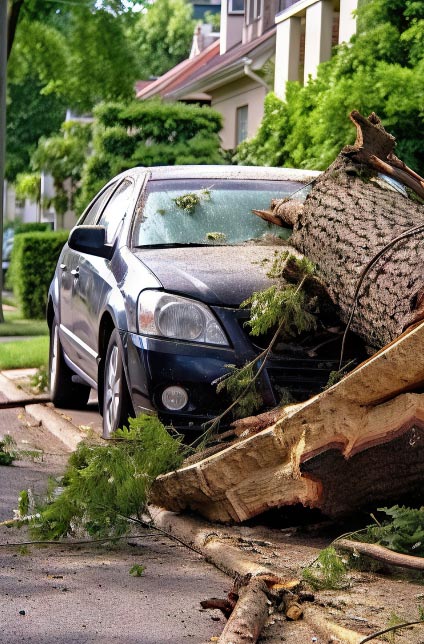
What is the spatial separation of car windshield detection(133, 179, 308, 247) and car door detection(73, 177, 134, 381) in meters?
0.25

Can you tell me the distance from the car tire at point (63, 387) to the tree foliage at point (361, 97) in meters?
5.49

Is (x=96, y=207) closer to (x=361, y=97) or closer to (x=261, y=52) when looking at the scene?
(x=361, y=97)

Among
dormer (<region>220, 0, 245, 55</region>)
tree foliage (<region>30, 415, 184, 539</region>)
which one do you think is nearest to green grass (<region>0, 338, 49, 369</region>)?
tree foliage (<region>30, 415, 184, 539</region>)

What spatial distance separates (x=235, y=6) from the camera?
3678cm

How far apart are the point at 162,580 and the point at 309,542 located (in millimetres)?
834

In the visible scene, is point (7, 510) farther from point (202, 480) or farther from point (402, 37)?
point (402, 37)

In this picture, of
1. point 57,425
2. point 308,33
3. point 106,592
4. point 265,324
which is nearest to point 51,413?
point 57,425

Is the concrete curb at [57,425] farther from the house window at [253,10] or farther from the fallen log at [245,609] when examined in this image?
the house window at [253,10]

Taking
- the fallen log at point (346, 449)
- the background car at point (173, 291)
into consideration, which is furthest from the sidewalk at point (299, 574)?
the background car at point (173, 291)

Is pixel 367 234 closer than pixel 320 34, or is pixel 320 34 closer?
pixel 367 234

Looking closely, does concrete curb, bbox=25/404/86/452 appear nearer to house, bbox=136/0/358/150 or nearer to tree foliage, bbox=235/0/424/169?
tree foliage, bbox=235/0/424/169

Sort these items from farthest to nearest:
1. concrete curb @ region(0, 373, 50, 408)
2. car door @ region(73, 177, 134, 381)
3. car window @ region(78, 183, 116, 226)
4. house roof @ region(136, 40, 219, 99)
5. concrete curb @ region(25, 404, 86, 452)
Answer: house roof @ region(136, 40, 219, 99)
concrete curb @ region(0, 373, 50, 408)
car window @ region(78, 183, 116, 226)
concrete curb @ region(25, 404, 86, 452)
car door @ region(73, 177, 134, 381)

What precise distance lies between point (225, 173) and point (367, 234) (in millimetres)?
2341

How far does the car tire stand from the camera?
33.6ft
